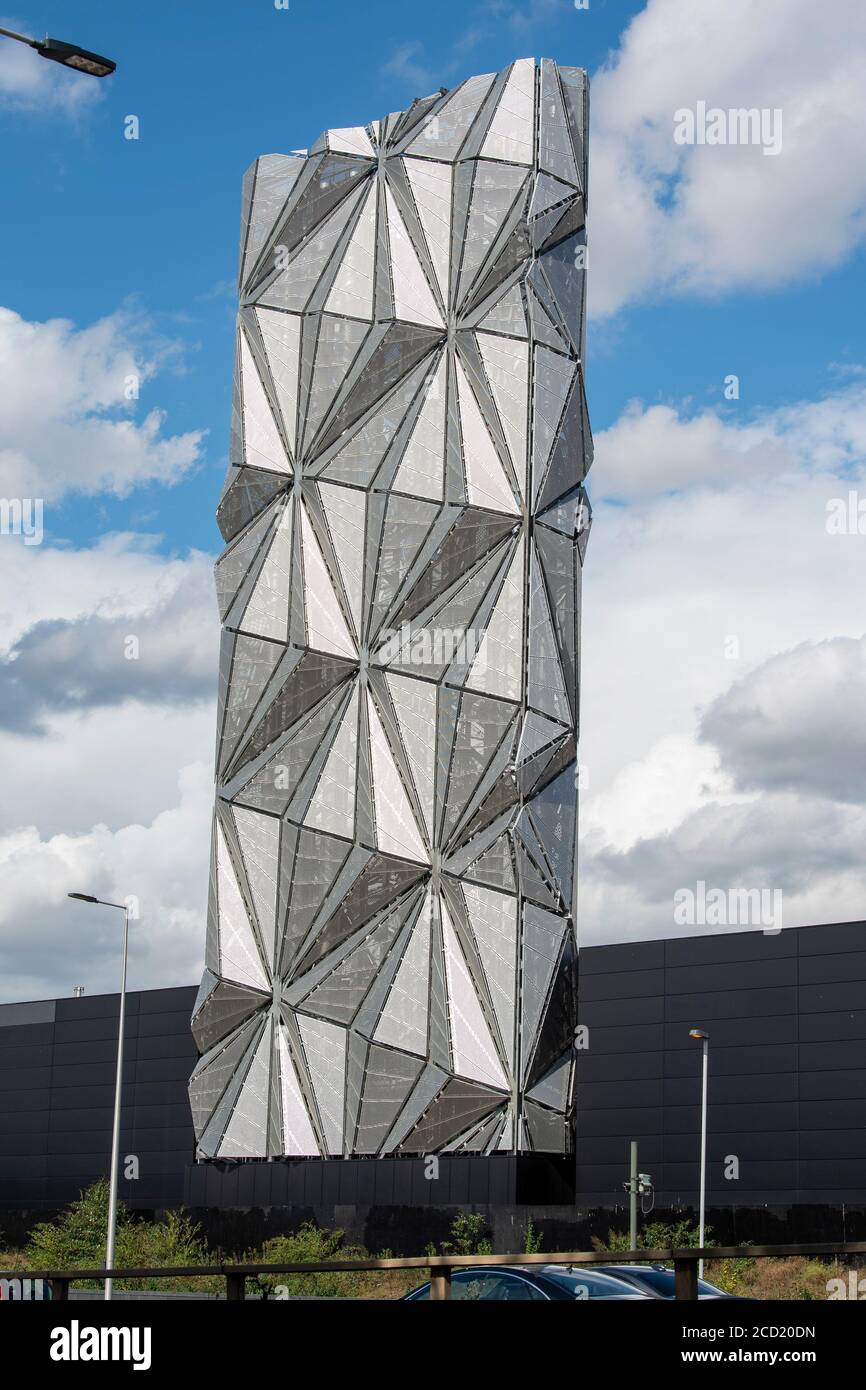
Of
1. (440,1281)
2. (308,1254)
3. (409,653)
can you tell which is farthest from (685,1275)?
(409,653)

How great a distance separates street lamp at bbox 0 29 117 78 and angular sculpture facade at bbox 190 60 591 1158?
26.4m

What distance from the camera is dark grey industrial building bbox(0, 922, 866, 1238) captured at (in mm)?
42156

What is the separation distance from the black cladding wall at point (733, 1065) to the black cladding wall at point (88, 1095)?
14824 mm

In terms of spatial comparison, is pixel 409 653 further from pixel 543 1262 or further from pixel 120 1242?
pixel 543 1262

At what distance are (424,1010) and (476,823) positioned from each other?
4.65 meters

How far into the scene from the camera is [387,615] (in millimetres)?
43438

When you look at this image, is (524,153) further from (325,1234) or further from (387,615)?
(325,1234)

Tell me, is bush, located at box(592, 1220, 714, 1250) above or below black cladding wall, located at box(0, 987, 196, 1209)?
below

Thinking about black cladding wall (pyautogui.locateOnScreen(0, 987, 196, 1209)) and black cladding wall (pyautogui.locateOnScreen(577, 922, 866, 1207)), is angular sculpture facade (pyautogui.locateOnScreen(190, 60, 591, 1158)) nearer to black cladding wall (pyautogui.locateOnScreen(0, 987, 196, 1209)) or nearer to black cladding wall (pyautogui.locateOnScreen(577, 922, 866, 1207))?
black cladding wall (pyautogui.locateOnScreen(577, 922, 866, 1207))

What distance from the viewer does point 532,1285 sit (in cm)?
1456

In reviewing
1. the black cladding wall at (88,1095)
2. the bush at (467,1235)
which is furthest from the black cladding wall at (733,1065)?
the black cladding wall at (88,1095)

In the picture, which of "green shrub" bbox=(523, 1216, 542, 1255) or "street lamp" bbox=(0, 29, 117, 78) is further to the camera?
"green shrub" bbox=(523, 1216, 542, 1255)

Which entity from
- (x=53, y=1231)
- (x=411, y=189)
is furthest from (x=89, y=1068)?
(x=411, y=189)

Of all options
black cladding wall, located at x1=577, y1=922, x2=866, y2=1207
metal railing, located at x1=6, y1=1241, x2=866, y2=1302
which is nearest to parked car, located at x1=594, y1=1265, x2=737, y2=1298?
metal railing, located at x1=6, y1=1241, x2=866, y2=1302
